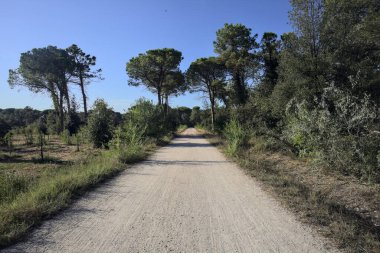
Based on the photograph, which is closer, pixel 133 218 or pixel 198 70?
pixel 133 218

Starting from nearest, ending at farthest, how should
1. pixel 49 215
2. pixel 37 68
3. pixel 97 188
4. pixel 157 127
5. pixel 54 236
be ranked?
pixel 54 236, pixel 49 215, pixel 97 188, pixel 157 127, pixel 37 68

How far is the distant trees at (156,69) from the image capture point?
34438 mm

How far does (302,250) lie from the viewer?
405cm

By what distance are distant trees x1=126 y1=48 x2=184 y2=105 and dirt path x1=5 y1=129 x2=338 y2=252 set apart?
2776cm

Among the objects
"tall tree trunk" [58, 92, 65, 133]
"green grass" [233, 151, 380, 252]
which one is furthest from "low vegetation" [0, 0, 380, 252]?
"tall tree trunk" [58, 92, 65, 133]

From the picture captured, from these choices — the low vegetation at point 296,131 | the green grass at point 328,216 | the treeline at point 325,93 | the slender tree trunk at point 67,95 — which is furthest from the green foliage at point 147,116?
the slender tree trunk at point 67,95

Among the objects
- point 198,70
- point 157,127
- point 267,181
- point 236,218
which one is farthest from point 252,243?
point 198,70

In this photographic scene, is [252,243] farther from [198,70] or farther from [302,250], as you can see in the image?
[198,70]

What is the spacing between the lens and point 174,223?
5066 mm

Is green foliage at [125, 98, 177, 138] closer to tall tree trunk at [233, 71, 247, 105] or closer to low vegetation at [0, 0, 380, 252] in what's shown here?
low vegetation at [0, 0, 380, 252]

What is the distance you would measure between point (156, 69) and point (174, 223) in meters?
32.2

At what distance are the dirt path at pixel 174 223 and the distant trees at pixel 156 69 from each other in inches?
1093

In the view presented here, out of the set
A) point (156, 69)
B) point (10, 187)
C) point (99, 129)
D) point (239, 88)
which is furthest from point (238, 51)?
point (10, 187)

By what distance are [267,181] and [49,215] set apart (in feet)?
18.4
